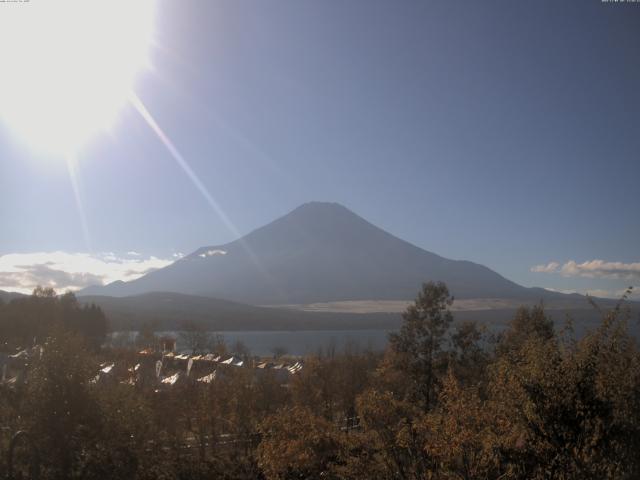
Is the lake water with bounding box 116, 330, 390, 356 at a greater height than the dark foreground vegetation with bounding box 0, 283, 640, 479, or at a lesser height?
lesser

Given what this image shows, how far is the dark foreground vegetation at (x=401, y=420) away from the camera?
7.00 metres

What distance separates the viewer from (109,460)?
436 inches

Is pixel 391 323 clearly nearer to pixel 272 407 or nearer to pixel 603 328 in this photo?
pixel 272 407

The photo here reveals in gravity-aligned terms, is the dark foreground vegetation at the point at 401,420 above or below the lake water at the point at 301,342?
above

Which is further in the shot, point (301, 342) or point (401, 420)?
point (301, 342)

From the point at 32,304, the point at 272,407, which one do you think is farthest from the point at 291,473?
the point at 32,304

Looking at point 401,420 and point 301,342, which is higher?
point 401,420

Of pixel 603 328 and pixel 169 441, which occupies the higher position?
pixel 603 328

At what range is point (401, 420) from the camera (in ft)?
28.7

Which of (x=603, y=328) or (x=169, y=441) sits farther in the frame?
(x=169, y=441)

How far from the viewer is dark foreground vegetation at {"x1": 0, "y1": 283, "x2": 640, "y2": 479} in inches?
275

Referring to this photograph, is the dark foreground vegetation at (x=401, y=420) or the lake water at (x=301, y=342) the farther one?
the lake water at (x=301, y=342)

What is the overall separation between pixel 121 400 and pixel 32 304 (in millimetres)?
54371

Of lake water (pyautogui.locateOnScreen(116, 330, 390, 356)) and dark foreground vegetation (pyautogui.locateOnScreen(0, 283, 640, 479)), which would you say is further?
lake water (pyautogui.locateOnScreen(116, 330, 390, 356))
